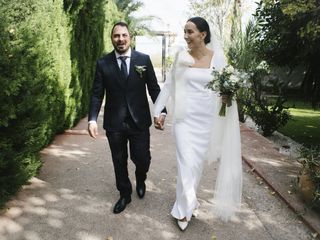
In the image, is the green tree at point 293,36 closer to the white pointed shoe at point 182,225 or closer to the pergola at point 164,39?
the white pointed shoe at point 182,225

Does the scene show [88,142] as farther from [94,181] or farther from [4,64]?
[4,64]

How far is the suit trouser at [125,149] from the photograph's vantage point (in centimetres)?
480

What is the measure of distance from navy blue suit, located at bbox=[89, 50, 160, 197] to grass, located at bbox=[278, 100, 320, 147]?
6213mm

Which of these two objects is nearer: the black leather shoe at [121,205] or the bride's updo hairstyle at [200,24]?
the bride's updo hairstyle at [200,24]

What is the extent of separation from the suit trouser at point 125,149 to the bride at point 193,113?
33 cm

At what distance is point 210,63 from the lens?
454 cm

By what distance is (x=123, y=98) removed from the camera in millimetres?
4703

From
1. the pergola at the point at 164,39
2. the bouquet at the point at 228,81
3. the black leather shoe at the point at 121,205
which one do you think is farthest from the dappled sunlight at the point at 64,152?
the pergola at the point at 164,39

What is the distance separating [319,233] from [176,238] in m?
1.59

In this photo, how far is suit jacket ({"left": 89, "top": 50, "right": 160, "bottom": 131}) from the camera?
4.68 meters

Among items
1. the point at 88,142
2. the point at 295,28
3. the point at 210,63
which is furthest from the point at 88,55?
the point at 210,63

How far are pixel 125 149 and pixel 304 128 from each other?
32.8 ft

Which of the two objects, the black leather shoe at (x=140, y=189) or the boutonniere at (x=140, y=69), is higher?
the boutonniere at (x=140, y=69)

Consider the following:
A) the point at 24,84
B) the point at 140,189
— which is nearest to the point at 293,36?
the point at 140,189
